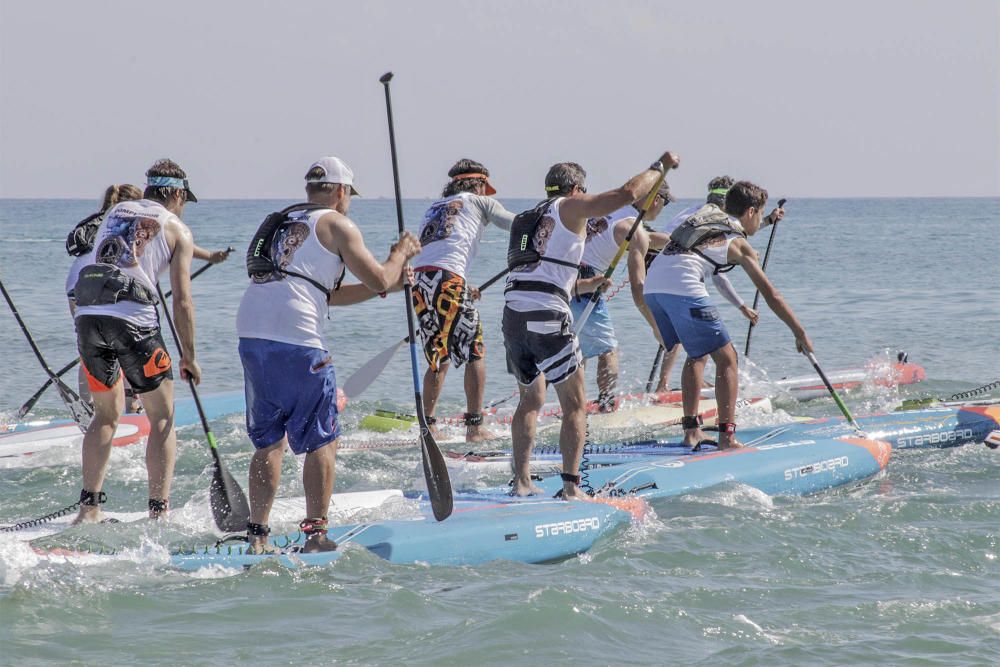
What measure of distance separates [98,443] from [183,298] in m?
1.01

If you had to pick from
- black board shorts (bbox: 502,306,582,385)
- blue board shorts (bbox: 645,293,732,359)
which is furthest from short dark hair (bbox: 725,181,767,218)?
black board shorts (bbox: 502,306,582,385)

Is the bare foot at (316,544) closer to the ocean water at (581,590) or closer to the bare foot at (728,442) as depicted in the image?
the ocean water at (581,590)

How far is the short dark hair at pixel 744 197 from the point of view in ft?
27.6

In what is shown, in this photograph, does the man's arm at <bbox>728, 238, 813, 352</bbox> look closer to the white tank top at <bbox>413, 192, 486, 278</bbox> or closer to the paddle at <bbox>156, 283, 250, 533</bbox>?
the white tank top at <bbox>413, 192, 486, 278</bbox>

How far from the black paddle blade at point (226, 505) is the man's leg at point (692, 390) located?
135 inches

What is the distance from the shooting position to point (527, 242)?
693cm

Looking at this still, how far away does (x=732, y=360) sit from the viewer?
27.6ft

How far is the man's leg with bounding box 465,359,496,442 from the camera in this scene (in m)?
9.36

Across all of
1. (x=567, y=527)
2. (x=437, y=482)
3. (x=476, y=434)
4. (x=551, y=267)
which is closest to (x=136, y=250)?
(x=437, y=482)

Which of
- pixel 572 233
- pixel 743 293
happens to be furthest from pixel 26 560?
pixel 743 293

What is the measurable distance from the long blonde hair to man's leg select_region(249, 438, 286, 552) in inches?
110

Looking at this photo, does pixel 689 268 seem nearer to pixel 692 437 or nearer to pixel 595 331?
pixel 692 437

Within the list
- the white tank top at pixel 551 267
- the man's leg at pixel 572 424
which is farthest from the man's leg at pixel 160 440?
the man's leg at pixel 572 424

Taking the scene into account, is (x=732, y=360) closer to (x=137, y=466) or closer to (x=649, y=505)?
(x=649, y=505)
